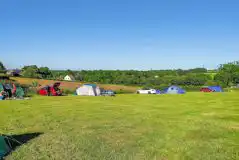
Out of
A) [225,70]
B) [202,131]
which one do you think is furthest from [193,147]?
[225,70]

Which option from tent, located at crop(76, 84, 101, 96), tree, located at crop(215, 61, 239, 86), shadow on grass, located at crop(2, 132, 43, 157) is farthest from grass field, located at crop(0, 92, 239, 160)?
tree, located at crop(215, 61, 239, 86)

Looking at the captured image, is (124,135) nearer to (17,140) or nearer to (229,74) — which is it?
(17,140)

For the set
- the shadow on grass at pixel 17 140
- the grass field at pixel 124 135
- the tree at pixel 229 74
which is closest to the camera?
the grass field at pixel 124 135

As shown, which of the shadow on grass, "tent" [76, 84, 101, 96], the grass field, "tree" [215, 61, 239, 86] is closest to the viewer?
the grass field

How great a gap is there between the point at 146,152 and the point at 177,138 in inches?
127

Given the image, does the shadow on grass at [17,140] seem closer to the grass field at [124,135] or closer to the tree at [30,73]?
the grass field at [124,135]

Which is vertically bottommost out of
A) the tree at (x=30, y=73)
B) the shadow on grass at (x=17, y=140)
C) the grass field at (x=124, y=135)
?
the grass field at (x=124, y=135)

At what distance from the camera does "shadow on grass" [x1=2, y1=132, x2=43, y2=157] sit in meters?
12.1

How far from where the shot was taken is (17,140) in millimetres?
13398

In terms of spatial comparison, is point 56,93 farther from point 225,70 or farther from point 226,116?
point 225,70

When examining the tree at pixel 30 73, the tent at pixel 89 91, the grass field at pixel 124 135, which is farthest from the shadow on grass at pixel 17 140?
the tree at pixel 30 73

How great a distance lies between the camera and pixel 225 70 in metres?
108

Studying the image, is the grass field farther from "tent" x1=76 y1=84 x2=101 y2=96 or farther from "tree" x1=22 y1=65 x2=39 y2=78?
"tree" x1=22 y1=65 x2=39 y2=78

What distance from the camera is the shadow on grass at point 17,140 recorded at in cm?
1212
